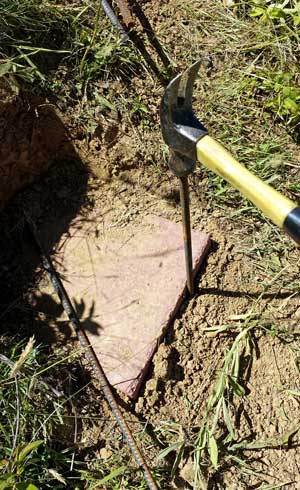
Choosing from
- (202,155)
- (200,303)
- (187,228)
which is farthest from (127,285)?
(202,155)

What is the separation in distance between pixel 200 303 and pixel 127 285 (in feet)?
0.97

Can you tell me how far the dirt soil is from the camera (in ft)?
6.68

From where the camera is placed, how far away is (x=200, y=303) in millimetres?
2211

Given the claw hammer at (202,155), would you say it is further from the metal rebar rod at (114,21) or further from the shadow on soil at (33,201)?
the metal rebar rod at (114,21)

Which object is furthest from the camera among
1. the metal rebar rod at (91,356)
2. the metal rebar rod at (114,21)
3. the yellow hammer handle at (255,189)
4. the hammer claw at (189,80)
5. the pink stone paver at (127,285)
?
the metal rebar rod at (114,21)

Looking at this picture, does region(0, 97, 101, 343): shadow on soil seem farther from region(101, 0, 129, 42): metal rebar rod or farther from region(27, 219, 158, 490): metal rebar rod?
region(101, 0, 129, 42): metal rebar rod

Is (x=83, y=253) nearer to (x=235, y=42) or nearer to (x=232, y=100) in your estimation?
(x=232, y=100)

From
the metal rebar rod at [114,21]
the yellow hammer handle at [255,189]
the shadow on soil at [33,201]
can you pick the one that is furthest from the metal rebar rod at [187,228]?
the metal rebar rod at [114,21]

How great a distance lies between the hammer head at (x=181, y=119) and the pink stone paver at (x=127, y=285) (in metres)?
0.75

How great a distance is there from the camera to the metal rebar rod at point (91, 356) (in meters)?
1.95

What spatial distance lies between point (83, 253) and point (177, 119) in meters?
0.95

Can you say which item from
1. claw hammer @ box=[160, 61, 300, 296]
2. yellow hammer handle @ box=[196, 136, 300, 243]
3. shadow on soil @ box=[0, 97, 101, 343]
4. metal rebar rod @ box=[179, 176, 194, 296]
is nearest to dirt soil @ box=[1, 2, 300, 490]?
shadow on soil @ box=[0, 97, 101, 343]

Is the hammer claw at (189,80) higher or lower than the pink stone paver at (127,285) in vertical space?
higher

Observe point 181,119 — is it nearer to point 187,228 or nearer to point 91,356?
point 187,228
